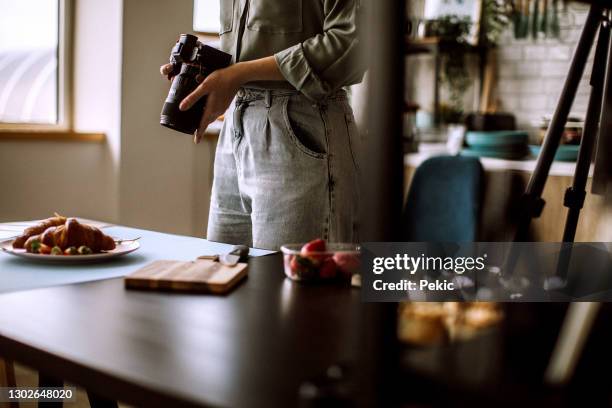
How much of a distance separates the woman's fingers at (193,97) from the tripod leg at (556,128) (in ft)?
2.62

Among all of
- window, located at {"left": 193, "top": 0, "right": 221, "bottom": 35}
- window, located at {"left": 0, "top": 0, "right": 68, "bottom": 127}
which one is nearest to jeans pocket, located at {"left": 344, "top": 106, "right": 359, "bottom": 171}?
window, located at {"left": 0, "top": 0, "right": 68, "bottom": 127}

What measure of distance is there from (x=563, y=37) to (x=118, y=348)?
43cm

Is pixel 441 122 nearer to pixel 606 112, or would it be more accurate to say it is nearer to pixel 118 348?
pixel 606 112

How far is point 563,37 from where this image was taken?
0.38m

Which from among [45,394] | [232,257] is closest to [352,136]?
[232,257]

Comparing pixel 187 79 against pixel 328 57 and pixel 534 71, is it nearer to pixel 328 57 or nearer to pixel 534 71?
pixel 328 57

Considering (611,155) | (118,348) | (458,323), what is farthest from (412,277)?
(118,348)

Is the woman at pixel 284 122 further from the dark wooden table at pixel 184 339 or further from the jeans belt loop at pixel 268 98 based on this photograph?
the dark wooden table at pixel 184 339

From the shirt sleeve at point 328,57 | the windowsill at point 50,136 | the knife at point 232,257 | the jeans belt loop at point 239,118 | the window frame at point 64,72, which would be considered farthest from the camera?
the window frame at point 64,72

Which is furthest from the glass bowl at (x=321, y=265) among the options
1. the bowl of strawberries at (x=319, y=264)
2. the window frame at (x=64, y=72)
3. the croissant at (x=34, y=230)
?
the window frame at (x=64, y=72)

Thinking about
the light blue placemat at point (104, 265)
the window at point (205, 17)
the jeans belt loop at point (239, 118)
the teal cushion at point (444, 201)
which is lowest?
the light blue placemat at point (104, 265)

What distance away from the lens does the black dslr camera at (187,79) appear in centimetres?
114

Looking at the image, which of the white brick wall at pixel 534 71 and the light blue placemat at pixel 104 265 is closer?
the white brick wall at pixel 534 71

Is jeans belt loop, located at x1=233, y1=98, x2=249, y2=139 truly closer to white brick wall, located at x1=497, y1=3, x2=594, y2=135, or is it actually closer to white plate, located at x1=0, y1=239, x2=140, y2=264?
white plate, located at x1=0, y1=239, x2=140, y2=264
